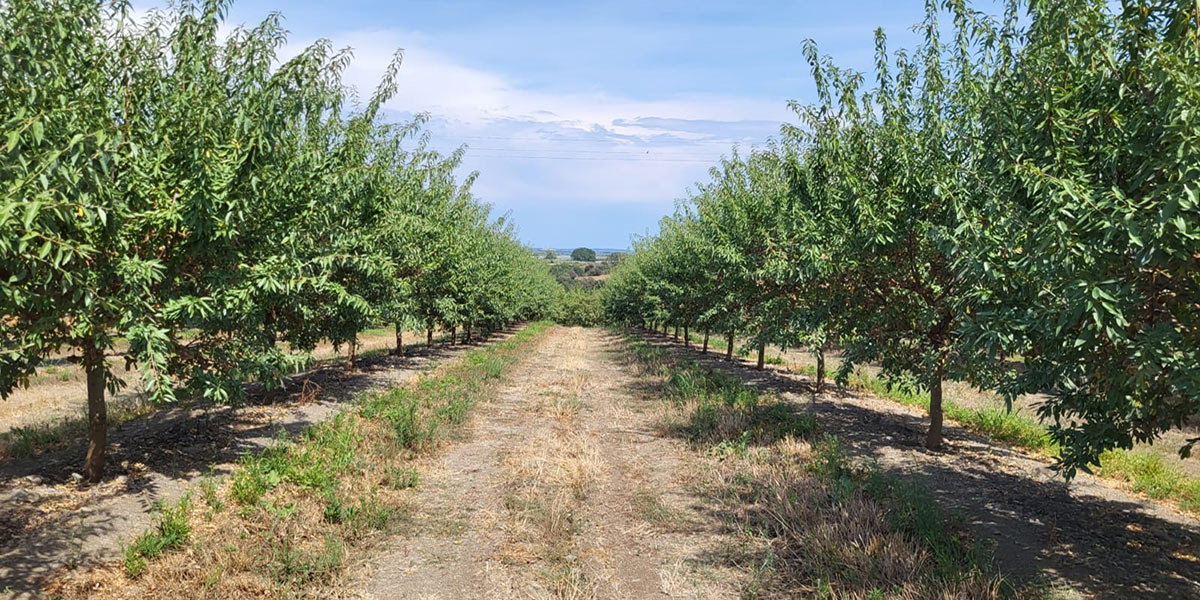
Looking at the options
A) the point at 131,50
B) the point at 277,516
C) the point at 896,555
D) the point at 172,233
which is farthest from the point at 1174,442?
the point at 131,50

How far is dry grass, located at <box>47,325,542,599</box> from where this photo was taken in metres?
5.82

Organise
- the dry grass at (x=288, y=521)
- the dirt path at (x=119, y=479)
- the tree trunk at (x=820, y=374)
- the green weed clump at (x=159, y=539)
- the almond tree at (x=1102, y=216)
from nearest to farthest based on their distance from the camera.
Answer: the almond tree at (x=1102, y=216) → the dry grass at (x=288, y=521) → the green weed clump at (x=159, y=539) → the dirt path at (x=119, y=479) → the tree trunk at (x=820, y=374)

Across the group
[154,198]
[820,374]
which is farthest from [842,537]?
[820,374]

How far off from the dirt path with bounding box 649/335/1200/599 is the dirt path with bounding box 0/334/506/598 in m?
9.13

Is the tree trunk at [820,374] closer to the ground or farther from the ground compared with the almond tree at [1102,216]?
closer to the ground

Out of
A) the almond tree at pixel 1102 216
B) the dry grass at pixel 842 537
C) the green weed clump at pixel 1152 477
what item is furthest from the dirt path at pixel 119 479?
the green weed clump at pixel 1152 477

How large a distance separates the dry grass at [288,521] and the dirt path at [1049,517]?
6.82 m

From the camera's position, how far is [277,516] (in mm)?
7215

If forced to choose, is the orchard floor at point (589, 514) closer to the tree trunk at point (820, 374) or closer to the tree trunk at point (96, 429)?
the tree trunk at point (96, 429)

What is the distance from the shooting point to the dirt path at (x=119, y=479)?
6238 millimetres

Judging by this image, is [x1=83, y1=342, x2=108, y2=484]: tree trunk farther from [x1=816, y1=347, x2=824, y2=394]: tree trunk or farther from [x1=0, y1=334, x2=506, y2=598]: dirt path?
[x1=816, y1=347, x2=824, y2=394]: tree trunk

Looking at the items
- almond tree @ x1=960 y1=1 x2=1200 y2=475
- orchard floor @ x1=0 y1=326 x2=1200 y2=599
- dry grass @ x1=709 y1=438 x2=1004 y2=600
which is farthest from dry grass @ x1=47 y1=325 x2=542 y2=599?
almond tree @ x1=960 y1=1 x2=1200 y2=475

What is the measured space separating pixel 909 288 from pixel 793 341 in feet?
24.0

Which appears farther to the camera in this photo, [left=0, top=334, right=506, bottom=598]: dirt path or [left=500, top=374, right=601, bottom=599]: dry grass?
[left=500, top=374, right=601, bottom=599]: dry grass
